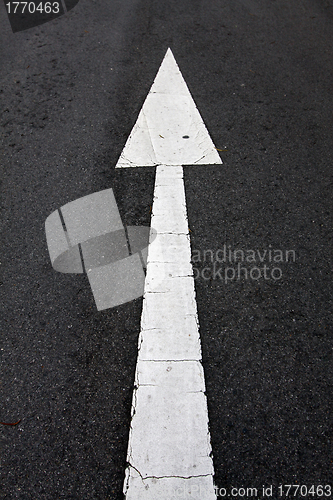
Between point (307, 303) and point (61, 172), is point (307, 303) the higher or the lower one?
the lower one

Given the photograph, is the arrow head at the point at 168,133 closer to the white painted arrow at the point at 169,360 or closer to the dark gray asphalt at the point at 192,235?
the white painted arrow at the point at 169,360

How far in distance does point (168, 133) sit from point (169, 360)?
7.52 feet

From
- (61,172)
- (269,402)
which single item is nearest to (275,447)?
(269,402)

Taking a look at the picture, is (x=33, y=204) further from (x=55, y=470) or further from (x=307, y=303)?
(x=307, y=303)

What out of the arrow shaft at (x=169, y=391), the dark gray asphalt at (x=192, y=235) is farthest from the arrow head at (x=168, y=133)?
the arrow shaft at (x=169, y=391)

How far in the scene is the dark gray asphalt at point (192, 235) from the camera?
6.38 feet

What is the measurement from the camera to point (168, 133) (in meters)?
3.61

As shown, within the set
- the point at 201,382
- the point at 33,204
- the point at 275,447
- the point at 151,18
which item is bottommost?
the point at 275,447

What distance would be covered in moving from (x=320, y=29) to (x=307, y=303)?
4.66 metres

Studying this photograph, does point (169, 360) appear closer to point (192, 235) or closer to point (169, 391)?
point (169, 391)

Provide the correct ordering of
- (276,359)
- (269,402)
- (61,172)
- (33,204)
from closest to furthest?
(269,402), (276,359), (33,204), (61,172)

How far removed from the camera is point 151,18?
524cm

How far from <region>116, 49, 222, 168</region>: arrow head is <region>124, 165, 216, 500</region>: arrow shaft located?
0.88 metres

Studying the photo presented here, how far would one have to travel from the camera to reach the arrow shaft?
184 cm
